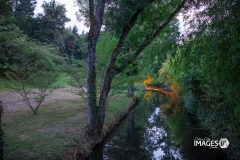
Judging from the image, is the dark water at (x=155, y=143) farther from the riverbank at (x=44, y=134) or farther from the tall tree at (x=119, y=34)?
the tall tree at (x=119, y=34)

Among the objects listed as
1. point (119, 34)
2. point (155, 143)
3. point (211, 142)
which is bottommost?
point (155, 143)

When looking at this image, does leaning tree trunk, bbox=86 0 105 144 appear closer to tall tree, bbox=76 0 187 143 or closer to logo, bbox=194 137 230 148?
tall tree, bbox=76 0 187 143

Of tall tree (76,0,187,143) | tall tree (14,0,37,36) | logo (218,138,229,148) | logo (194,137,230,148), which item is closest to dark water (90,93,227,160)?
logo (194,137,230,148)

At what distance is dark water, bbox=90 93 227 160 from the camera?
7855 mm

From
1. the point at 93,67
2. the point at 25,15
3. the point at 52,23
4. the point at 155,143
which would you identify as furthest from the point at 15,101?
the point at 25,15

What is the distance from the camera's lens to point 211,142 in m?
8.72

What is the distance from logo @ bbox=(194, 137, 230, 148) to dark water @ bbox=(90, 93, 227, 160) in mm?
239

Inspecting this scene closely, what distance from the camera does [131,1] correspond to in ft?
21.9

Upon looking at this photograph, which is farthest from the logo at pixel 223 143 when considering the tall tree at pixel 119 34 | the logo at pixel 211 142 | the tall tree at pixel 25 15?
the tall tree at pixel 25 15

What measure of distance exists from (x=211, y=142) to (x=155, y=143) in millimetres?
2633

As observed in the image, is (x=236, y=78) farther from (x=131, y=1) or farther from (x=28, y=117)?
(x=28, y=117)

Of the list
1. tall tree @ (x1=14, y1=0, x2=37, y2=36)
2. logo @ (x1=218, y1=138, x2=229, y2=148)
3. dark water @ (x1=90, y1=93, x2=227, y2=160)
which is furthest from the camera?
tall tree @ (x1=14, y1=0, x2=37, y2=36)

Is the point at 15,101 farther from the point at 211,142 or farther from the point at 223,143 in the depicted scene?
the point at 223,143

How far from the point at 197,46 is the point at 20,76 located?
375 inches
